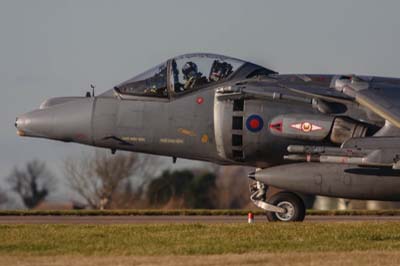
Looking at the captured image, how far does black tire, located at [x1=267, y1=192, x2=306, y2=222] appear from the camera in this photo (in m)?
21.5

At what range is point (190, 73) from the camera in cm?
2234

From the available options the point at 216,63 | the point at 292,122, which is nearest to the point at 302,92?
the point at 292,122

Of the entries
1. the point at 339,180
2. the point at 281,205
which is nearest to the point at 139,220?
the point at 281,205

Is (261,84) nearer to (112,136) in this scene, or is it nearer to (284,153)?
(284,153)

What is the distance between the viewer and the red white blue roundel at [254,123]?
21328 millimetres

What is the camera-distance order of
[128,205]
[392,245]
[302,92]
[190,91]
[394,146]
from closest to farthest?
[392,245]
[394,146]
[302,92]
[190,91]
[128,205]

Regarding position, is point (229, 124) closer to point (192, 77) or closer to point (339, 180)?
point (192, 77)

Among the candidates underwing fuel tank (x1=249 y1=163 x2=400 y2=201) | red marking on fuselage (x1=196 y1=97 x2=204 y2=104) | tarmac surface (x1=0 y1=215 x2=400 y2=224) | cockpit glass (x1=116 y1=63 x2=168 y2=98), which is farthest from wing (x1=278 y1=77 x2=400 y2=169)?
tarmac surface (x1=0 y1=215 x2=400 y2=224)

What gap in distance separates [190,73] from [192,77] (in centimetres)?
11

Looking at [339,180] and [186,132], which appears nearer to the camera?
[339,180]

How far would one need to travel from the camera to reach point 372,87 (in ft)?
68.6

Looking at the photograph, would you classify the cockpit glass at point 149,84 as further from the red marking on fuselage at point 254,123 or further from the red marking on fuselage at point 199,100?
the red marking on fuselage at point 254,123

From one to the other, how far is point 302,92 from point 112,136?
453 centimetres

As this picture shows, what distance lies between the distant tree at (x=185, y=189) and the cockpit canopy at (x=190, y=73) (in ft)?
49.4
